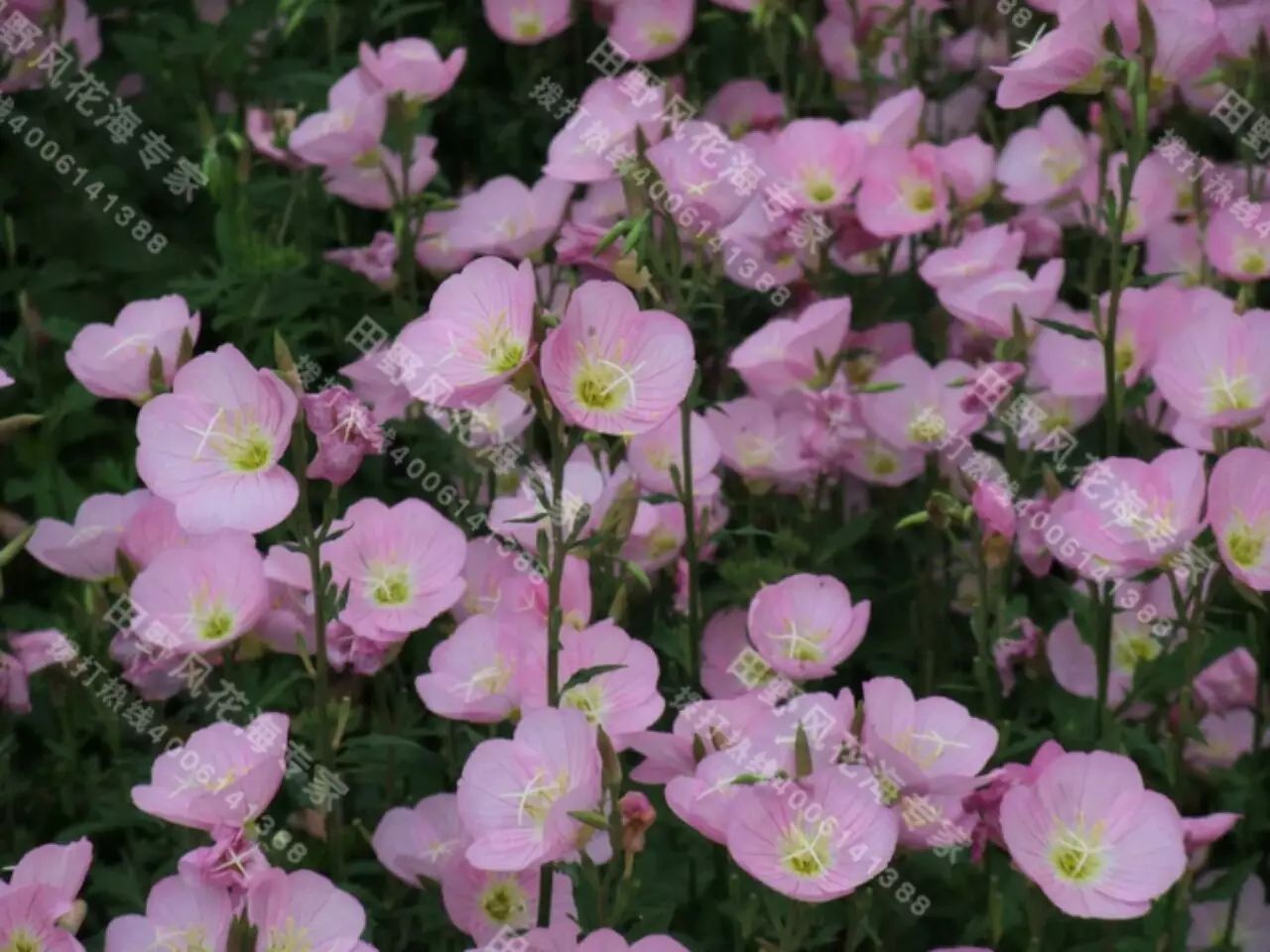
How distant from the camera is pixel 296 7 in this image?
9.70 feet

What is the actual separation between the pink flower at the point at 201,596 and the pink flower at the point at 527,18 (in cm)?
142

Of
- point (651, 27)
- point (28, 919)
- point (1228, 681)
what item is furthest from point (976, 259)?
point (28, 919)

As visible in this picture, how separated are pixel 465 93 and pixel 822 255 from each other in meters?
0.93

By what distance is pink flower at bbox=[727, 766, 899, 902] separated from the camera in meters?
1.56

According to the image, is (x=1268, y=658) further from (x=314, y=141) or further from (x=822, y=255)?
(x=314, y=141)

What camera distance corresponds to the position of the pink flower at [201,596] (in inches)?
75.9

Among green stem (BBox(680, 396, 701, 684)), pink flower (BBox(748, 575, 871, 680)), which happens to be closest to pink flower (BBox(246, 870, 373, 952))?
pink flower (BBox(748, 575, 871, 680))

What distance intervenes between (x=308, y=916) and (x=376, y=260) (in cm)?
130

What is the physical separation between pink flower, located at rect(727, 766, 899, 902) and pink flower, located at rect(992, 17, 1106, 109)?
792 millimetres

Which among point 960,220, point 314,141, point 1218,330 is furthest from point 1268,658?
point 314,141

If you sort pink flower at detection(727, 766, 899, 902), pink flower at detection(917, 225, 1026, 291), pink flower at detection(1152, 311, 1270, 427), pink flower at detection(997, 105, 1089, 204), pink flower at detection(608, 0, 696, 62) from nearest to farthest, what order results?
pink flower at detection(727, 766, 899, 902) < pink flower at detection(1152, 311, 1270, 427) < pink flower at detection(917, 225, 1026, 291) < pink flower at detection(997, 105, 1089, 204) < pink flower at detection(608, 0, 696, 62)

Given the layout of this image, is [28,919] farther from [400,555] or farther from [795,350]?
[795,350]

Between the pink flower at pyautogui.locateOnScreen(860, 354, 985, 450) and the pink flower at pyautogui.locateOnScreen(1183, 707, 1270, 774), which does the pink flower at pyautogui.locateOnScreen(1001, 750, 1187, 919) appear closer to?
the pink flower at pyautogui.locateOnScreen(1183, 707, 1270, 774)

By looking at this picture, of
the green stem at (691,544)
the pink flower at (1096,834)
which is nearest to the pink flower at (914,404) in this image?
the green stem at (691,544)
